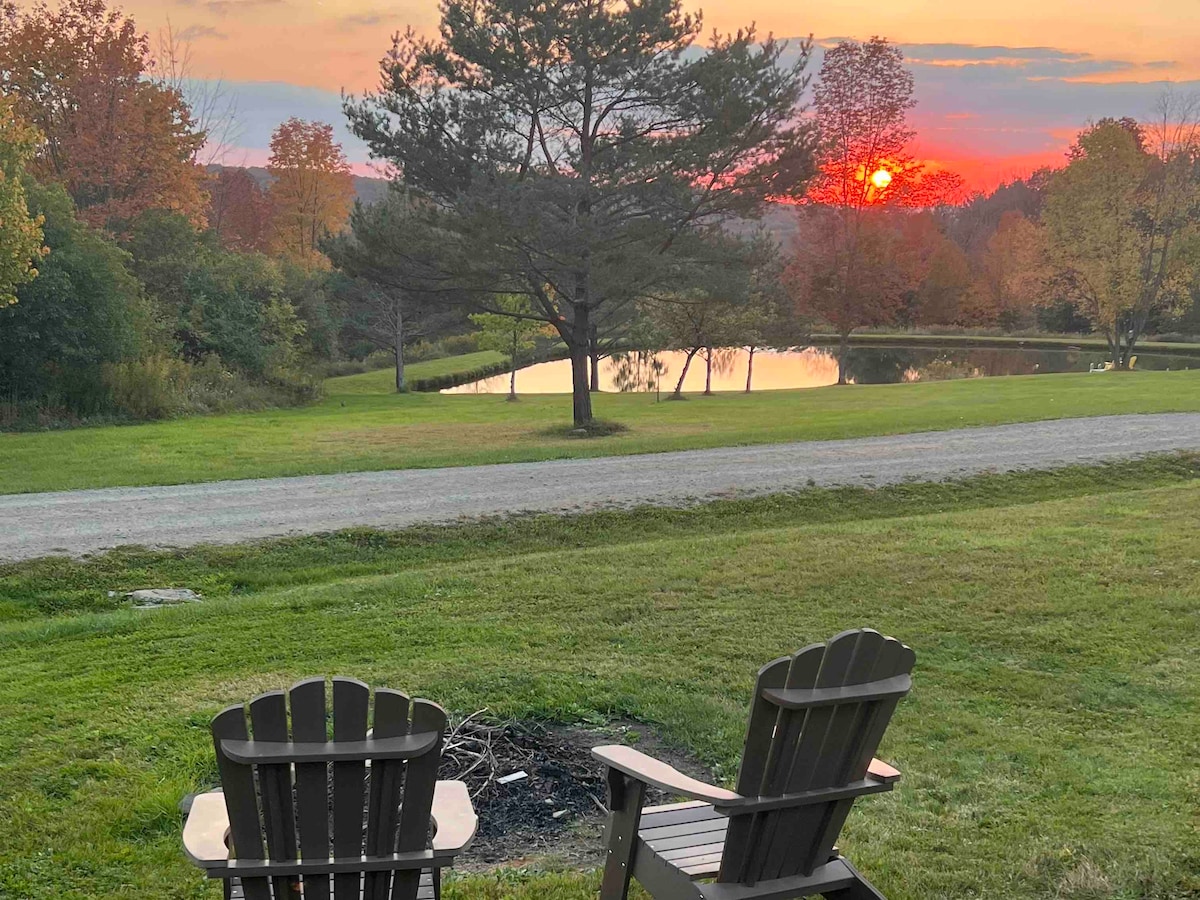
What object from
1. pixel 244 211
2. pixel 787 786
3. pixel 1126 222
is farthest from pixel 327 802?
pixel 244 211

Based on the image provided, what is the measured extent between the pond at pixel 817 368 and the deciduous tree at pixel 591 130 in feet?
69.1

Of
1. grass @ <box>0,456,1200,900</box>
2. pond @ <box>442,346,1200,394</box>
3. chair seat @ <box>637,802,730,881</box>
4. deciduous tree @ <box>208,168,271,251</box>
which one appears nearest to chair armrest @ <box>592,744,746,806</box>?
chair seat @ <box>637,802,730,881</box>

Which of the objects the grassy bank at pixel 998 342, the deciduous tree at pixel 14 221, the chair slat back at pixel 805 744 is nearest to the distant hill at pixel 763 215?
the deciduous tree at pixel 14 221

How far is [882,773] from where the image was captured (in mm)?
2773

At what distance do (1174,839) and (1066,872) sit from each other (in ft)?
1.97

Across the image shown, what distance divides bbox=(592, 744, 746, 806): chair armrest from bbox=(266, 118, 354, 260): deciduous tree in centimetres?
5611

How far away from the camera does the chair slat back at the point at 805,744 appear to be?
2463 millimetres

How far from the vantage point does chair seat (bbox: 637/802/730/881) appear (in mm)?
2770

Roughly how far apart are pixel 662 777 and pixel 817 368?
52.0 m

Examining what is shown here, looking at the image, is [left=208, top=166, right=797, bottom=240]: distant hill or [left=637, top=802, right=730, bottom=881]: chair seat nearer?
[left=637, top=802, right=730, bottom=881]: chair seat

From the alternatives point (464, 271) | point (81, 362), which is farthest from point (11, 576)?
point (81, 362)

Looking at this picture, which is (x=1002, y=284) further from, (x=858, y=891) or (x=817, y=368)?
(x=858, y=891)

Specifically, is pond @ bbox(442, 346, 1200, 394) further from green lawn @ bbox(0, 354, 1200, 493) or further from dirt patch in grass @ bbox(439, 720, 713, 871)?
dirt patch in grass @ bbox(439, 720, 713, 871)

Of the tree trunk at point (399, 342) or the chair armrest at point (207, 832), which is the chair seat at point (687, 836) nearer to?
the chair armrest at point (207, 832)
